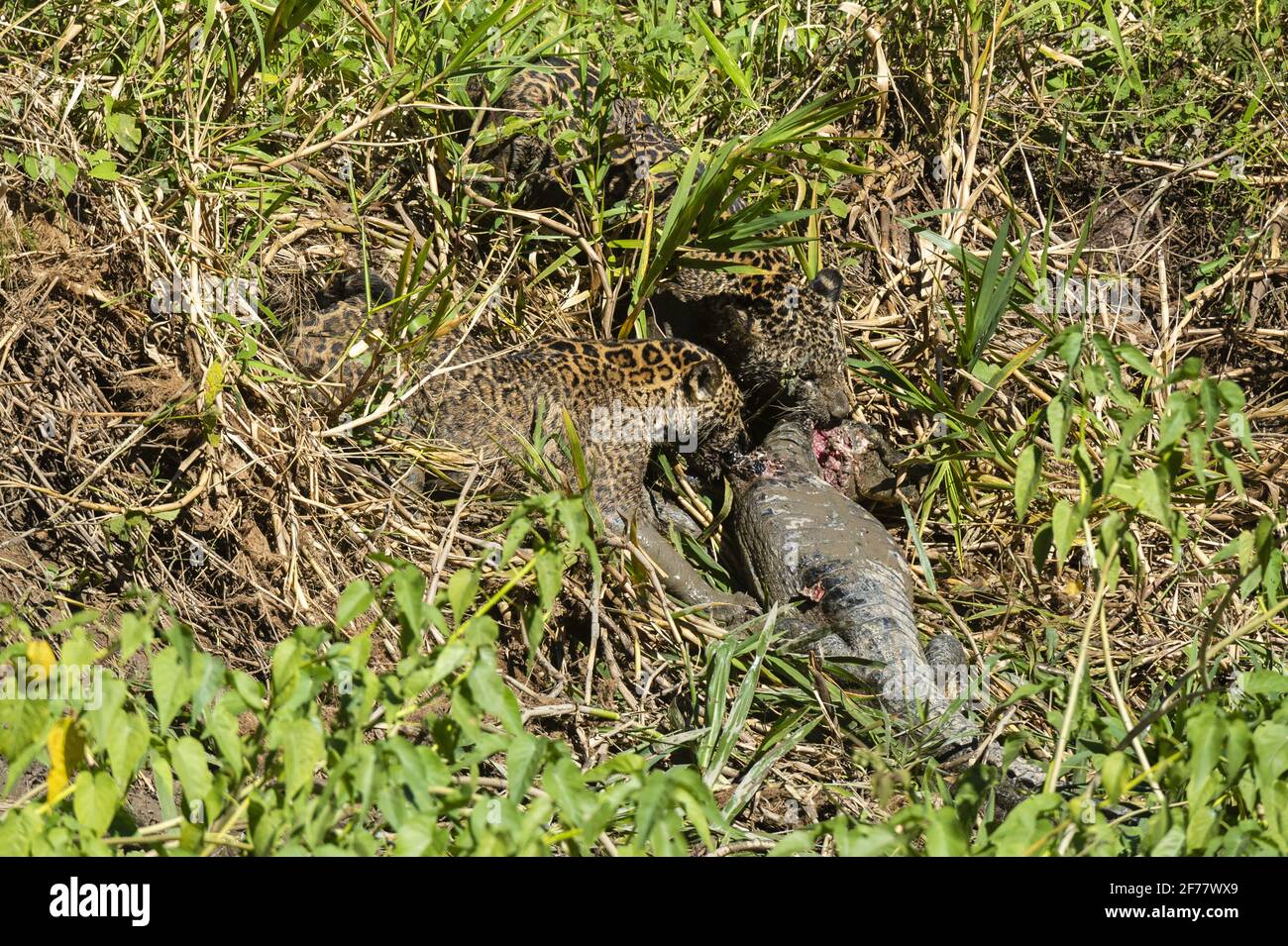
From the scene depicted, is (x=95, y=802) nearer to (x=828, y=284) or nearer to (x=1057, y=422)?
(x=1057, y=422)

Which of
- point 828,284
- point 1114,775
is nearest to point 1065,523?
point 1114,775

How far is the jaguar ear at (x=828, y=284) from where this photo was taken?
6312 millimetres

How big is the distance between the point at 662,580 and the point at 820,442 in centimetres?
126

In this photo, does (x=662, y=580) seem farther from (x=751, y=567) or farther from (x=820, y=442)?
(x=820, y=442)

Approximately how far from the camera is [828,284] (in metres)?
6.33

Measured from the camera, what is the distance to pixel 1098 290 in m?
6.78

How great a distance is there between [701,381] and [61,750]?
3.72m

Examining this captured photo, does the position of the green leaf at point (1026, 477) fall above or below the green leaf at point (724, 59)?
below

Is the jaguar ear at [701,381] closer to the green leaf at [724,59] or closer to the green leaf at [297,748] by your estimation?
the green leaf at [724,59]

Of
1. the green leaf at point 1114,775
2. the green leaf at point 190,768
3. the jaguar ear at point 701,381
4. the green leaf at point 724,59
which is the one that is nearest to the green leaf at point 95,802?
the green leaf at point 190,768

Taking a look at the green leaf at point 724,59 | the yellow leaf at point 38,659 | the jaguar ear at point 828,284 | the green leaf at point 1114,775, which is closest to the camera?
the yellow leaf at point 38,659

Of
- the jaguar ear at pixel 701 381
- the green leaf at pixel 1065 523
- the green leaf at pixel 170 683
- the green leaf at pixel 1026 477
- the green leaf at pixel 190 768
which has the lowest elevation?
the green leaf at pixel 190 768

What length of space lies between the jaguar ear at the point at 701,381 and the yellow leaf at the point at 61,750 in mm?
3621

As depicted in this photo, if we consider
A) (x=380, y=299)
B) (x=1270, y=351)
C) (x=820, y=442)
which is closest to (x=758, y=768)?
(x=820, y=442)
